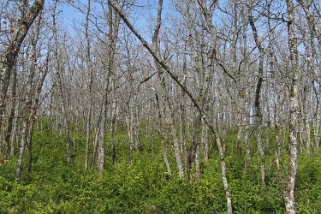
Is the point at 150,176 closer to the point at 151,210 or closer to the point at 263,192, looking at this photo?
the point at 151,210

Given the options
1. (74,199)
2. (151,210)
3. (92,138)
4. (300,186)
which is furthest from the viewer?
(92,138)

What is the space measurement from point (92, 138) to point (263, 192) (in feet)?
59.9

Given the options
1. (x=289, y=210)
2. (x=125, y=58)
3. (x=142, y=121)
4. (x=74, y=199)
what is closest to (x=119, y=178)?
(x=74, y=199)

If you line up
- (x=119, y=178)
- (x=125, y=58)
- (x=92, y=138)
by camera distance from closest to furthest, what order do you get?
(x=119, y=178) < (x=125, y=58) < (x=92, y=138)

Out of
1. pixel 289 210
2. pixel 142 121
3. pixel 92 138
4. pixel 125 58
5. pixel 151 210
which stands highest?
pixel 125 58

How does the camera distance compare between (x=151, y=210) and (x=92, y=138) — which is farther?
(x=92, y=138)

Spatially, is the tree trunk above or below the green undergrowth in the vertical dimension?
above

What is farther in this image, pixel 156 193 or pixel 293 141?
pixel 156 193

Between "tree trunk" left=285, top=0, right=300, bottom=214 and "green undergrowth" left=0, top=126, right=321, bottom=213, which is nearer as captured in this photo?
"tree trunk" left=285, top=0, right=300, bottom=214

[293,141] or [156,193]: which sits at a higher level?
[293,141]

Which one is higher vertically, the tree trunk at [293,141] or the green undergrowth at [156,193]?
the tree trunk at [293,141]

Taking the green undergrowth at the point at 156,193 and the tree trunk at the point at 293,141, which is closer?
the tree trunk at the point at 293,141

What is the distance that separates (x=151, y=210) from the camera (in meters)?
8.11

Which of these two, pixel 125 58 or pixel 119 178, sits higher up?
pixel 125 58
